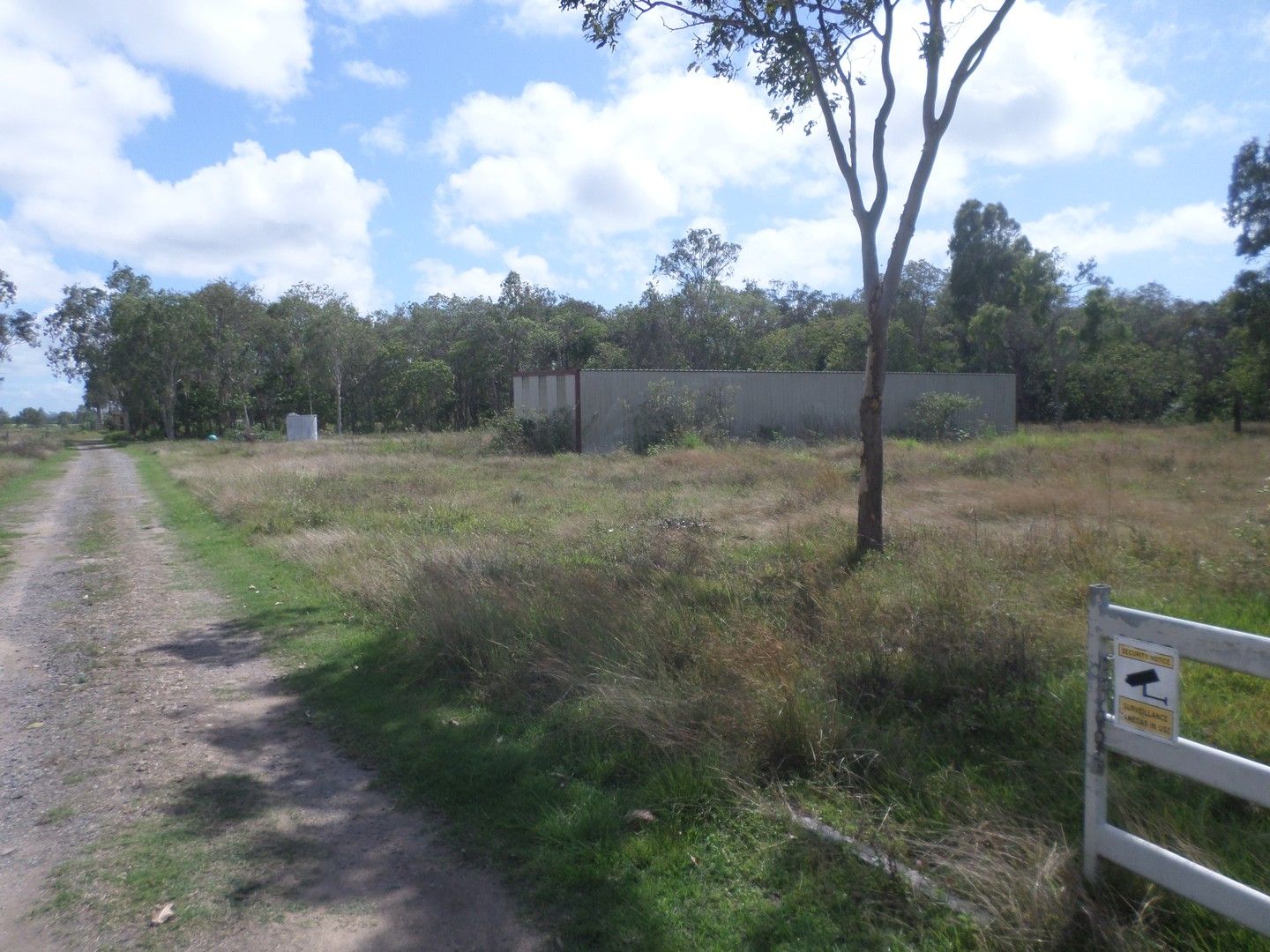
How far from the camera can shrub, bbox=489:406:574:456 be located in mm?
33812

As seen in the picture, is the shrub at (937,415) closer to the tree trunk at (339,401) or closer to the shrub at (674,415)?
the shrub at (674,415)

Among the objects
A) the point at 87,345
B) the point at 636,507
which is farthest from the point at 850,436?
the point at 87,345

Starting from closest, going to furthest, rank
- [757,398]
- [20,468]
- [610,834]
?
[610,834] → [20,468] → [757,398]

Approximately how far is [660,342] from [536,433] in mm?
19366

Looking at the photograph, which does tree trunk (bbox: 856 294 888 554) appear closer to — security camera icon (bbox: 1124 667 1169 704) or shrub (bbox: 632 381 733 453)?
security camera icon (bbox: 1124 667 1169 704)

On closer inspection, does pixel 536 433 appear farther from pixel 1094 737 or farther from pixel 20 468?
pixel 1094 737

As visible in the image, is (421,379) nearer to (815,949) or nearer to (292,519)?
(292,519)

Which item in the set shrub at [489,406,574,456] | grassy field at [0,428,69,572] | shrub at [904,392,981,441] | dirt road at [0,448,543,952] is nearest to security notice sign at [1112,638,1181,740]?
dirt road at [0,448,543,952]

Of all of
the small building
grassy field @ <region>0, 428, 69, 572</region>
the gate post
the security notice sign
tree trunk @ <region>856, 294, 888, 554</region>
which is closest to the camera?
the security notice sign

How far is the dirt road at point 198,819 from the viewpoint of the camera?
13.1ft

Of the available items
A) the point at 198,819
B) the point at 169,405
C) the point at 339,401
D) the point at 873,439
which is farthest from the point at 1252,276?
the point at 169,405

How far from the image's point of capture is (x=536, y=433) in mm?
34438

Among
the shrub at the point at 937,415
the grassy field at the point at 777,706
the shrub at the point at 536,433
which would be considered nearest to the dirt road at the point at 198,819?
the grassy field at the point at 777,706

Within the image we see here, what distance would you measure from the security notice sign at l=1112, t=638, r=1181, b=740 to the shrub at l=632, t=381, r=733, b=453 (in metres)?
29.2
